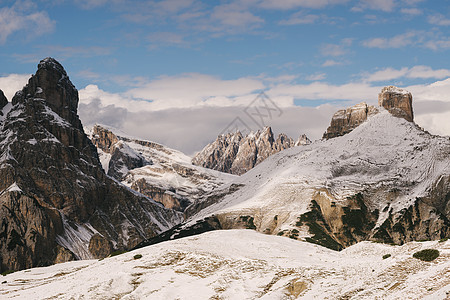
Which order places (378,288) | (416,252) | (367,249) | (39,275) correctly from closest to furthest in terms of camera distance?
(378,288) < (416,252) < (367,249) < (39,275)

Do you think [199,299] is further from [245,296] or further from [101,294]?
[101,294]

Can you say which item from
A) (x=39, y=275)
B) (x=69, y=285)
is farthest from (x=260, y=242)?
(x=39, y=275)

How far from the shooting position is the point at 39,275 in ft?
313

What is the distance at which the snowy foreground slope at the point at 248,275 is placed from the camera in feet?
194

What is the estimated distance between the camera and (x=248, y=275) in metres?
73.3

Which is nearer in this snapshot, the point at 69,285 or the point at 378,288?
the point at 378,288

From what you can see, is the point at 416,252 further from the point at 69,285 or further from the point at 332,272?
the point at 69,285

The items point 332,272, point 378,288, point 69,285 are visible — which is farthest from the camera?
point 69,285

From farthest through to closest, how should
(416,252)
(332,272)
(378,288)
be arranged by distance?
1. (332,272)
2. (416,252)
3. (378,288)

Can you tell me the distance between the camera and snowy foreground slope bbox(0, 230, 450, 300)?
59000 millimetres

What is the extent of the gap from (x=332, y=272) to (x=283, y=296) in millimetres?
7629

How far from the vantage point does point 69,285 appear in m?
79.4

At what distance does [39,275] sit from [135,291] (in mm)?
30476

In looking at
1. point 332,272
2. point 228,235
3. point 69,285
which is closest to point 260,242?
point 228,235
